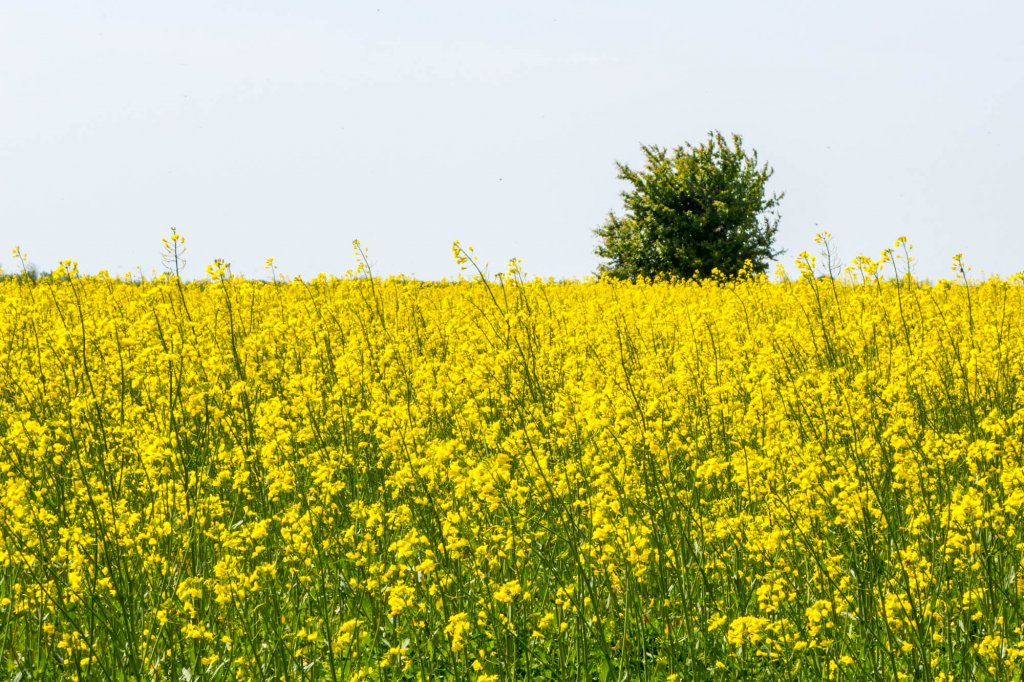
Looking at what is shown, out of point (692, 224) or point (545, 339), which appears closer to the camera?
point (545, 339)

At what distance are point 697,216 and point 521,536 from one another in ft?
71.8

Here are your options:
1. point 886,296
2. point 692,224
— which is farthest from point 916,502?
point 692,224

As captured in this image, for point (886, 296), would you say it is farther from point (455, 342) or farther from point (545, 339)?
point (455, 342)

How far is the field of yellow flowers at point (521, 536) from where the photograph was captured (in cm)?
317

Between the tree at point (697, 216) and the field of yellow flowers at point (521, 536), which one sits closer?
the field of yellow flowers at point (521, 536)

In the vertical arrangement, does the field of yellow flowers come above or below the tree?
below

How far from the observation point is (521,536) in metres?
3.42

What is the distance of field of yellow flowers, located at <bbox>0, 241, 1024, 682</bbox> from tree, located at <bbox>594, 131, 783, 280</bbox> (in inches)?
734

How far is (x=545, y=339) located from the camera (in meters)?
7.99

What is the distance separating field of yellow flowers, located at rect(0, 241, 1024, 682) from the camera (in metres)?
3.17

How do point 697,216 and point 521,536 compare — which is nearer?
point 521,536

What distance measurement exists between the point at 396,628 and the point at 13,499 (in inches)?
54.2

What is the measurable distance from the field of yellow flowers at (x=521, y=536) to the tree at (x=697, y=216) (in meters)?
18.6

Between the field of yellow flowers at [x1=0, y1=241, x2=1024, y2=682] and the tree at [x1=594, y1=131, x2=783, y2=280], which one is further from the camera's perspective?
the tree at [x1=594, y1=131, x2=783, y2=280]
